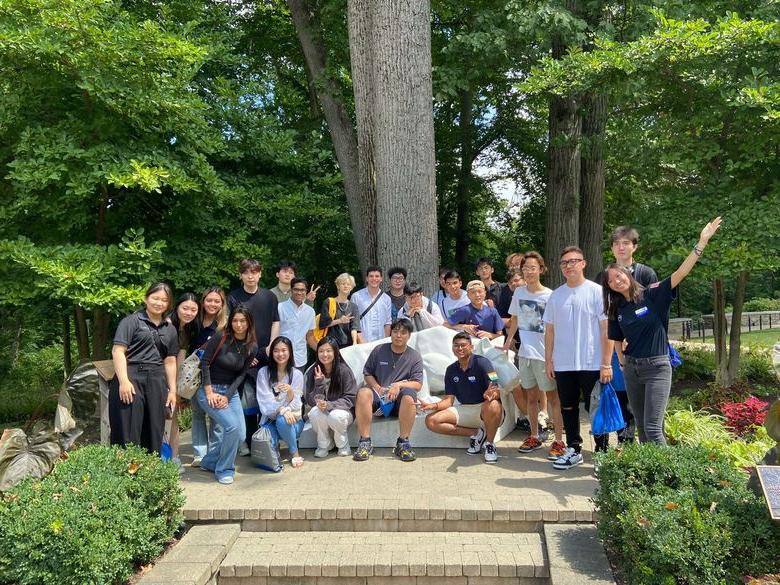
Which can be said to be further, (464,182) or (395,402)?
(464,182)

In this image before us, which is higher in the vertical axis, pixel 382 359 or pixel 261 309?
pixel 261 309

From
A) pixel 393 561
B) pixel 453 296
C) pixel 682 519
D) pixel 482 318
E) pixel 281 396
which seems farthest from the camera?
pixel 453 296

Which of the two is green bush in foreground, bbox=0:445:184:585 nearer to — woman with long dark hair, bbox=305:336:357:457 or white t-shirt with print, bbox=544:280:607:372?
woman with long dark hair, bbox=305:336:357:457

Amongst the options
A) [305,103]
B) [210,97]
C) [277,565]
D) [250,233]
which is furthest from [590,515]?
[305,103]

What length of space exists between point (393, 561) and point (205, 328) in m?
2.73

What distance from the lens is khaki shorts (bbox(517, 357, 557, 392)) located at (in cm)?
581

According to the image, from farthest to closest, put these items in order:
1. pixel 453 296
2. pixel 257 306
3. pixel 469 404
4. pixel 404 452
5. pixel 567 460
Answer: pixel 453 296, pixel 257 306, pixel 469 404, pixel 404 452, pixel 567 460

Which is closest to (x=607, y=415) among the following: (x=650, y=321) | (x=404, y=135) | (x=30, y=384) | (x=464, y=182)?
(x=650, y=321)

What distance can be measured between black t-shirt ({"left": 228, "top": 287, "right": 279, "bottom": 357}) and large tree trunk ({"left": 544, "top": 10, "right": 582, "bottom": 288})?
227 inches

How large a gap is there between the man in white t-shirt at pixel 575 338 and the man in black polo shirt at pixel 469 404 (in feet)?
2.04

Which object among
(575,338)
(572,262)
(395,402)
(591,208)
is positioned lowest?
(395,402)

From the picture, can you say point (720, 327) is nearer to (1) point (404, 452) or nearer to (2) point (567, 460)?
(2) point (567, 460)

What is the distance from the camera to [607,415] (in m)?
5.00

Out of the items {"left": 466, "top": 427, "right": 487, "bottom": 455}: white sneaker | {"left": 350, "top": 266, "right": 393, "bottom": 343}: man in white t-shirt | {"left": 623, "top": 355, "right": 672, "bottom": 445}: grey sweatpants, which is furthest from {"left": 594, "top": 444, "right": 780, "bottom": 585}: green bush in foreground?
{"left": 350, "top": 266, "right": 393, "bottom": 343}: man in white t-shirt
